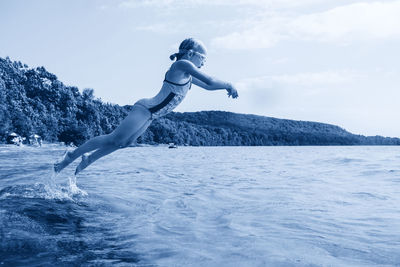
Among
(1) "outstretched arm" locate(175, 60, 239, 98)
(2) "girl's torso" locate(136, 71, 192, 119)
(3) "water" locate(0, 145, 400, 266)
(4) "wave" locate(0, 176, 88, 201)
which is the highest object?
(1) "outstretched arm" locate(175, 60, 239, 98)

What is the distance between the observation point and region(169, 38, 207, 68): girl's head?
20.3 feet

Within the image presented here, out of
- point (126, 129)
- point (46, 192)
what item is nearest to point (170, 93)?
point (126, 129)

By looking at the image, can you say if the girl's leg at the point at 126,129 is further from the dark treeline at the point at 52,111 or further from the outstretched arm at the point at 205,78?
the dark treeline at the point at 52,111

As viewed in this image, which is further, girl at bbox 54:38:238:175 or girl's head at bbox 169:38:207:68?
girl's head at bbox 169:38:207:68

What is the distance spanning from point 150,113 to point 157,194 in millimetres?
2381

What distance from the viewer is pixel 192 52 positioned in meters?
6.16

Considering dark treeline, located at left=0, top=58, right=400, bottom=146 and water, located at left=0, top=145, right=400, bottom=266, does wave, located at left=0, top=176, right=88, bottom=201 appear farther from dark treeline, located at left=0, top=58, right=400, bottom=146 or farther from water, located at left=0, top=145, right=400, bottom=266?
dark treeline, located at left=0, top=58, right=400, bottom=146

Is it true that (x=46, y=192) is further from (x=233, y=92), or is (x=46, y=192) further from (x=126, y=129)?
(x=233, y=92)

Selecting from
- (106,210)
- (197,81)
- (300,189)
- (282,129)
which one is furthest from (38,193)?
(282,129)

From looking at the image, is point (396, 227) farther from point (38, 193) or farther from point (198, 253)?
point (38, 193)

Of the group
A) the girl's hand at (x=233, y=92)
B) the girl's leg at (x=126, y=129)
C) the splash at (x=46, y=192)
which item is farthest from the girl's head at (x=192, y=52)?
the splash at (x=46, y=192)

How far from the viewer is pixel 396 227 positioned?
5.09 metres

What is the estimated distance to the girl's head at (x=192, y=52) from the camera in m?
6.18

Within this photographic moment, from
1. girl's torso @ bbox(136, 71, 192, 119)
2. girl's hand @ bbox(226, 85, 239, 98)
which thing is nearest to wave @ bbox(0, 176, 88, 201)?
girl's torso @ bbox(136, 71, 192, 119)
